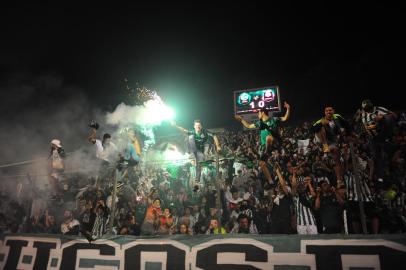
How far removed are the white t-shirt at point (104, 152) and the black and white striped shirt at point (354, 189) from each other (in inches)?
256

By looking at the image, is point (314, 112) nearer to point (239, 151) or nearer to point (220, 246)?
point (239, 151)

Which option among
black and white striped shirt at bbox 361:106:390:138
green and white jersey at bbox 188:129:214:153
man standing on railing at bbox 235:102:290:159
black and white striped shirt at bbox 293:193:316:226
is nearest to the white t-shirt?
green and white jersey at bbox 188:129:214:153

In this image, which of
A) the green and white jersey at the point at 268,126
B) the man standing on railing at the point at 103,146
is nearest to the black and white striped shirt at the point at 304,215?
the green and white jersey at the point at 268,126

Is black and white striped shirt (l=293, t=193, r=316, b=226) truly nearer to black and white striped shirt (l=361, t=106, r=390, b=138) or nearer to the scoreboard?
black and white striped shirt (l=361, t=106, r=390, b=138)

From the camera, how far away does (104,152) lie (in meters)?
9.09

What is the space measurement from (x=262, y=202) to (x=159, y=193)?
3588mm

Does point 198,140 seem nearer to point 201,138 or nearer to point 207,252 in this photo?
point 201,138

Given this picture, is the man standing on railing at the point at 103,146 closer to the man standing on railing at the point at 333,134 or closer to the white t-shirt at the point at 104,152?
the white t-shirt at the point at 104,152

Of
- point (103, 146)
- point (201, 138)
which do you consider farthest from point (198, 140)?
point (103, 146)

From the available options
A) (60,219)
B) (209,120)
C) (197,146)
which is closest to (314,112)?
(209,120)

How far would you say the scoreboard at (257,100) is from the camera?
2381 cm

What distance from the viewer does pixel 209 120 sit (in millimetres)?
29656

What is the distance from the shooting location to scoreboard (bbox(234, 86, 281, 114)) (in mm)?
23812

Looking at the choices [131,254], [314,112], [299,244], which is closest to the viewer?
[299,244]
